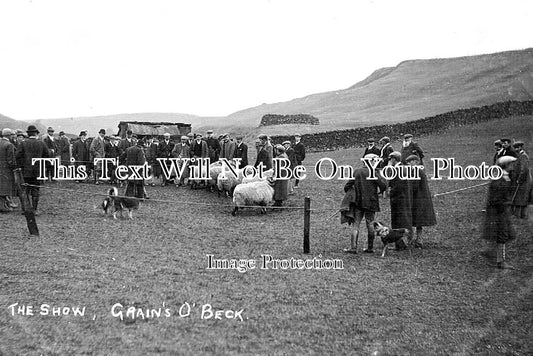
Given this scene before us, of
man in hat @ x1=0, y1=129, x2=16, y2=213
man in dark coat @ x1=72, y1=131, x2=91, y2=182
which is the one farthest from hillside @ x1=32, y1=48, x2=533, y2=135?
man in hat @ x1=0, y1=129, x2=16, y2=213

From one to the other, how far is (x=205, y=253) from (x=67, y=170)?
12394 mm

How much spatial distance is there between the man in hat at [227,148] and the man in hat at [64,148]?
6.14 metres

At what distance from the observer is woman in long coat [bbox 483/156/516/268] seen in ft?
26.9

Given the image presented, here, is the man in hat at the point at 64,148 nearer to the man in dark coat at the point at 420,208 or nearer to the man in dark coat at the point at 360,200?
the man in dark coat at the point at 360,200

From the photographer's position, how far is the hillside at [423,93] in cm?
3966

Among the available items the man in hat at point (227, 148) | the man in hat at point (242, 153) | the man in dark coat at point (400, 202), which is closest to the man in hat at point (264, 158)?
the man in hat at point (242, 153)

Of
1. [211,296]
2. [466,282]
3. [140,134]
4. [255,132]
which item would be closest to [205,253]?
[211,296]

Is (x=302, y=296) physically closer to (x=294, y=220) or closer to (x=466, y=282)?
(x=466, y=282)

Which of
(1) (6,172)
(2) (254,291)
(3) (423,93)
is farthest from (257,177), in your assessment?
(3) (423,93)

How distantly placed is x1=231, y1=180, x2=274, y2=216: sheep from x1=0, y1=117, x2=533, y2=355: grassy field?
1423mm

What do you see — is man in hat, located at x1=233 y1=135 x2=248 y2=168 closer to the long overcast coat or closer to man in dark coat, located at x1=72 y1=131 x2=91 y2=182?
man in dark coat, located at x1=72 y1=131 x2=91 y2=182

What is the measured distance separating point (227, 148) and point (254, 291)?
1227 centimetres

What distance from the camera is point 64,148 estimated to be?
64.3 feet

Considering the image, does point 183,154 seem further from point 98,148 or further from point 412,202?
point 412,202
